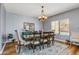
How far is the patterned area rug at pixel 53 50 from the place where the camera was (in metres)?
2.15

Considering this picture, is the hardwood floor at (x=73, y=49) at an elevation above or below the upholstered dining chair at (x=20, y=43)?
below

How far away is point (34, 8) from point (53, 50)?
3.12 feet

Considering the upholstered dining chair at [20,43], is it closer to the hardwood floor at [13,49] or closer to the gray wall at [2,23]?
the hardwood floor at [13,49]

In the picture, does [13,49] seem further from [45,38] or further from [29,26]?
[45,38]

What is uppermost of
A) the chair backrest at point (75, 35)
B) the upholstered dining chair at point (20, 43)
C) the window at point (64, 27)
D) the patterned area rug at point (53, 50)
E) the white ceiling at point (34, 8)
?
the white ceiling at point (34, 8)

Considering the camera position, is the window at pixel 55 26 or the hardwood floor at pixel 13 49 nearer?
the hardwood floor at pixel 13 49

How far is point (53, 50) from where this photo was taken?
85.5 inches

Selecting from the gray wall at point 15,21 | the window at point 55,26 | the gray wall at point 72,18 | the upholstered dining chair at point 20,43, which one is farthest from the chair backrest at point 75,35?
the upholstered dining chair at point 20,43

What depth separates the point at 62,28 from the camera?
2.20 meters

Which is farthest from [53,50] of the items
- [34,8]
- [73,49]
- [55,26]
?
[34,8]

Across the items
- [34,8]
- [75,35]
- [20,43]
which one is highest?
[34,8]

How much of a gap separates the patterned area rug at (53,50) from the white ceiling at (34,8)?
2.29 feet
